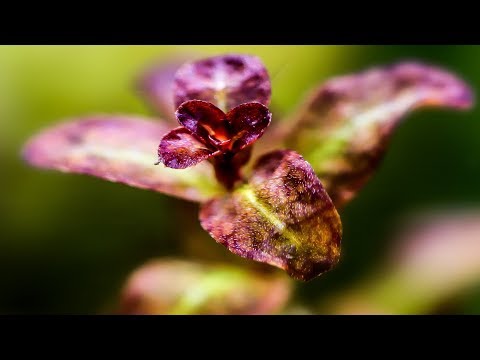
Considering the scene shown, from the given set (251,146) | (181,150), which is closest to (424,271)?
(251,146)

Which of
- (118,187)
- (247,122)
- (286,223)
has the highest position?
(118,187)

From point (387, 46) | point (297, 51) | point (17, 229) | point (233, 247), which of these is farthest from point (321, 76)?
point (233, 247)

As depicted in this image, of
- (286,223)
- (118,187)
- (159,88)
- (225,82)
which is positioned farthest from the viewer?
(118,187)

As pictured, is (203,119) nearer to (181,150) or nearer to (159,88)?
(181,150)

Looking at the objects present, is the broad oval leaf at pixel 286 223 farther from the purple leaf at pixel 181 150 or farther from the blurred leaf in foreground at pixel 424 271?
the blurred leaf in foreground at pixel 424 271

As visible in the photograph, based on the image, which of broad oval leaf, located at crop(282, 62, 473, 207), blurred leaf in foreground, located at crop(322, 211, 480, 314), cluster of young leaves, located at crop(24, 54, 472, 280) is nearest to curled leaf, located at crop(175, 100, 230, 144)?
cluster of young leaves, located at crop(24, 54, 472, 280)

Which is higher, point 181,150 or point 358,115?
point 358,115

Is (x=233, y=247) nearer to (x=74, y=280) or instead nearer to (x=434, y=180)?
(x=74, y=280)
